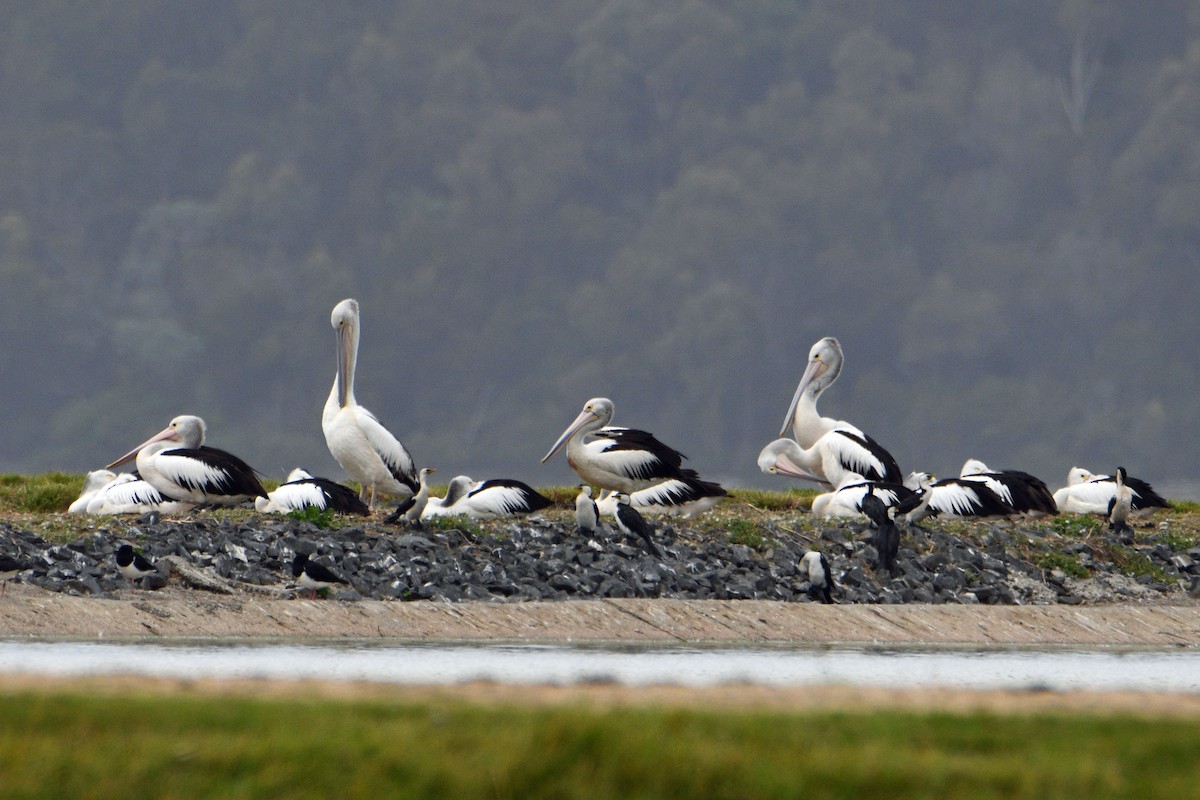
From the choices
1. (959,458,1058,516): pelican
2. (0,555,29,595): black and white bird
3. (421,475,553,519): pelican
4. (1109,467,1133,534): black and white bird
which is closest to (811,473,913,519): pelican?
(959,458,1058,516): pelican

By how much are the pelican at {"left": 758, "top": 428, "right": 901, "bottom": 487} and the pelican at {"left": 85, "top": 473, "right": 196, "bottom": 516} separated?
579 centimetres

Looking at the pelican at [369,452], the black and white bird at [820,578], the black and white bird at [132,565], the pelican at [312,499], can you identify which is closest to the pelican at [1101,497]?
the black and white bird at [820,578]

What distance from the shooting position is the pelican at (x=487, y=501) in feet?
50.2

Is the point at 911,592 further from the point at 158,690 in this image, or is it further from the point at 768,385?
the point at 768,385

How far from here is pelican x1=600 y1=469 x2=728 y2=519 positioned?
15953mm

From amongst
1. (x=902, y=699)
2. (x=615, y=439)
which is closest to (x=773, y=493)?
(x=615, y=439)

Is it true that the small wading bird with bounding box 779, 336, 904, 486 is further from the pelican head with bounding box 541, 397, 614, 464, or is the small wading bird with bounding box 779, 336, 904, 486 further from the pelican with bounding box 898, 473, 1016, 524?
the pelican head with bounding box 541, 397, 614, 464

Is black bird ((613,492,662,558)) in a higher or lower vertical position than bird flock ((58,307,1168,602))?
lower

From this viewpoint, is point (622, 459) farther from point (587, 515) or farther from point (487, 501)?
point (587, 515)

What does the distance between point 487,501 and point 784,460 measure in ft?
13.9

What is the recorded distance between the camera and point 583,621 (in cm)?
1165

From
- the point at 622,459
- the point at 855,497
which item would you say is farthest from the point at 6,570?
the point at 855,497

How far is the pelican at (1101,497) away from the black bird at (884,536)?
344 centimetres

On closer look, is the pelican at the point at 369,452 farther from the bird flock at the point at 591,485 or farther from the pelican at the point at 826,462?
the pelican at the point at 826,462
